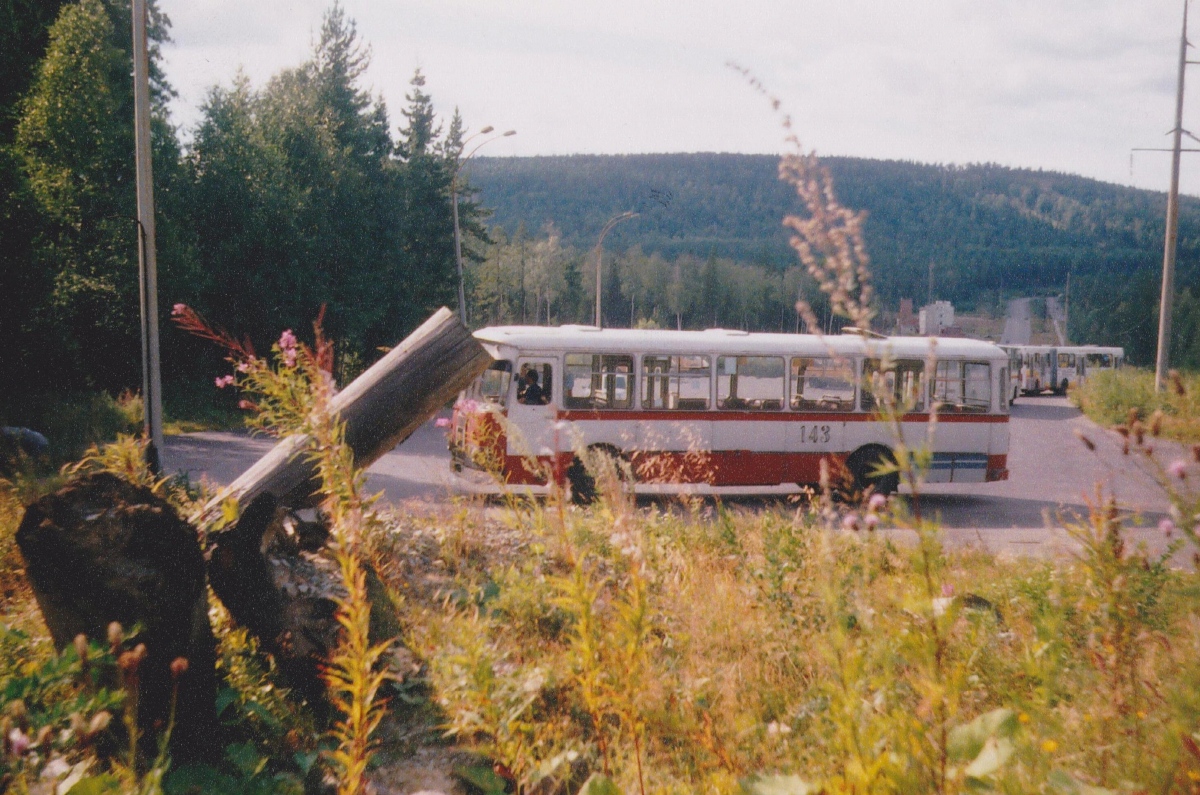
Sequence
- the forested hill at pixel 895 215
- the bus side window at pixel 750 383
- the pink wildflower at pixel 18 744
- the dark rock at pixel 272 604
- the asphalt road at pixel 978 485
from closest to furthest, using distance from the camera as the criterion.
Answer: the pink wildflower at pixel 18 744, the dark rock at pixel 272 604, the asphalt road at pixel 978 485, the bus side window at pixel 750 383, the forested hill at pixel 895 215

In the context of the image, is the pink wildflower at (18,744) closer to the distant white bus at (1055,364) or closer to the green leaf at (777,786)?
the green leaf at (777,786)

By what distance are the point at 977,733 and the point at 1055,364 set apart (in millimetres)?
59044

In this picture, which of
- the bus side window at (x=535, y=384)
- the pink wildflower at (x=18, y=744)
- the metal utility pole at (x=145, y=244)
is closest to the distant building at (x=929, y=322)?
the pink wildflower at (x=18, y=744)

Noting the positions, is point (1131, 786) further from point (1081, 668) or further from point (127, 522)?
point (127, 522)

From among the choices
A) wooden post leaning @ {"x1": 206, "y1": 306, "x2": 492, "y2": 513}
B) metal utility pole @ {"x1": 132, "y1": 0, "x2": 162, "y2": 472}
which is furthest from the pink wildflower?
metal utility pole @ {"x1": 132, "y1": 0, "x2": 162, "y2": 472}

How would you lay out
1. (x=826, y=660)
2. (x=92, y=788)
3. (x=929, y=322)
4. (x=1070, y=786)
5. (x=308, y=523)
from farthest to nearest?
(x=308, y=523)
(x=929, y=322)
(x=92, y=788)
(x=826, y=660)
(x=1070, y=786)

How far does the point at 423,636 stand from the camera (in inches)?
180

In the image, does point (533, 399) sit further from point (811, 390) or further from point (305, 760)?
point (305, 760)

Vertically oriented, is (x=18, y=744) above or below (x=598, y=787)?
above

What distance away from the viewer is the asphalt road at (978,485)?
11000mm

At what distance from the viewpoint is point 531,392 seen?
43.8 feet

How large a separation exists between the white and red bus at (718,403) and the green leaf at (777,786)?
10614mm

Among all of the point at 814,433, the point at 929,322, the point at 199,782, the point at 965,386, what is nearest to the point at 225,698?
the point at 199,782

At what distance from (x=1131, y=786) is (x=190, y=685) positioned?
3.33m
